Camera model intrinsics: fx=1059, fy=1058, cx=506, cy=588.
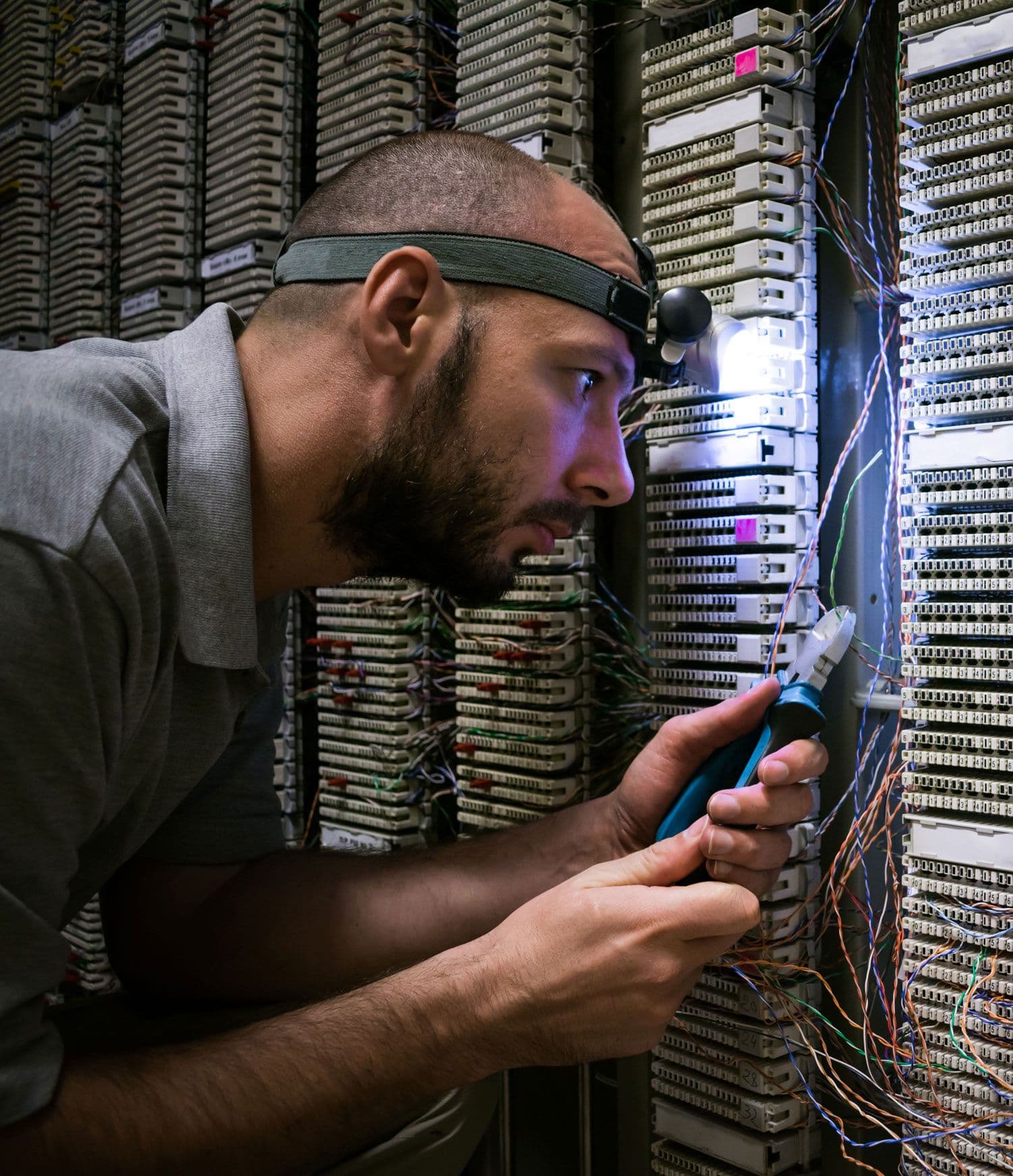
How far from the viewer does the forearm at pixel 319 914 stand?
5.11 feet

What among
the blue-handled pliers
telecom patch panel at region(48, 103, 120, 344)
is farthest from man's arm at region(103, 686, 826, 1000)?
telecom patch panel at region(48, 103, 120, 344)

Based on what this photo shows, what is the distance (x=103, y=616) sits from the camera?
1075 millimetres

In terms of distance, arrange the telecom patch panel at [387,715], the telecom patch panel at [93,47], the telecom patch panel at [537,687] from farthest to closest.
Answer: the telecom patch panel at [93,47] < the telecom patch panel at [387,715] < the telecom patch panel at [537,687]

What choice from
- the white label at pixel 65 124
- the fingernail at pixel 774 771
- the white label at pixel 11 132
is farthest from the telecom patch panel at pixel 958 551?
the white label at pixel 11 132

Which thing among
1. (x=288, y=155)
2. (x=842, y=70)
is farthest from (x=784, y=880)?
(x=288, y=155)

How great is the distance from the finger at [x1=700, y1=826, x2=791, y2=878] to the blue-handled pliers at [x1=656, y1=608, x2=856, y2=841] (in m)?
0.07

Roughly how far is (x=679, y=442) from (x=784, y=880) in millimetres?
686

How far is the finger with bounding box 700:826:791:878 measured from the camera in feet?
3.86

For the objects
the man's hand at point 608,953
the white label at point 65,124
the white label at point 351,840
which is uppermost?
the white label at point 65,124

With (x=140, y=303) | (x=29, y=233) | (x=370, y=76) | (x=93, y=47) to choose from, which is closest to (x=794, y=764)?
(x=370, y=76)

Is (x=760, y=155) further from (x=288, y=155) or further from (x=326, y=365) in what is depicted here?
(x=288, y=155)

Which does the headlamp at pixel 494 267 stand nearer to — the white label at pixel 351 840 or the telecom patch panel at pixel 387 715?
the telecom patch panel at pixel 387 715

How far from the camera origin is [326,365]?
1343 mm

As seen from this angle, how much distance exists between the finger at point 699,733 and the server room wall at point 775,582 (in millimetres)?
155
